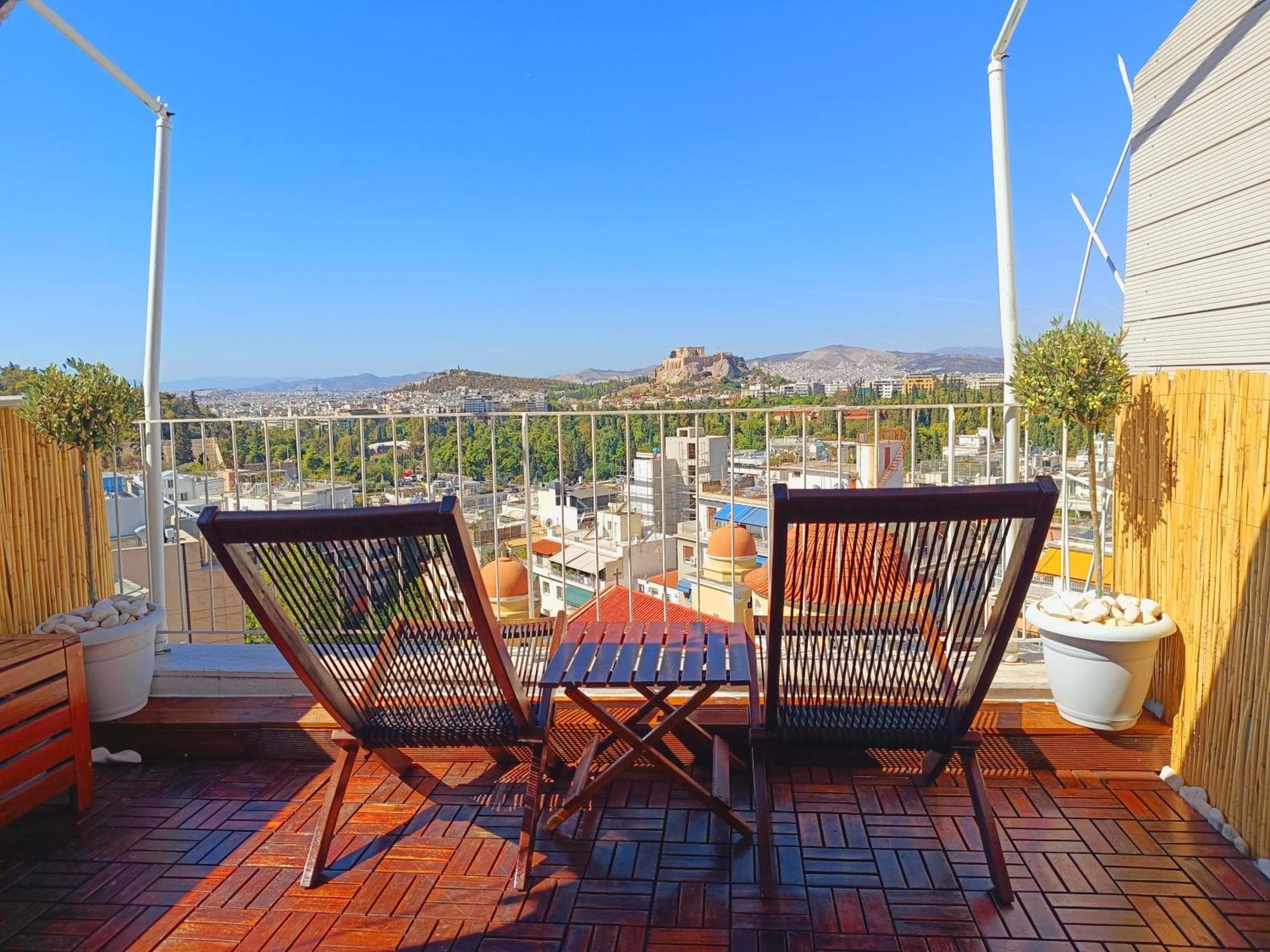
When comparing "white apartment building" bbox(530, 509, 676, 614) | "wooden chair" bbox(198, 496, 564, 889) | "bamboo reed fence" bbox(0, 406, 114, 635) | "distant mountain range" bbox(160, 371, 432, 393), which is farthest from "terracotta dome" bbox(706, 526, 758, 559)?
"distant mountain range" bbox(160, 371, 432, 393)

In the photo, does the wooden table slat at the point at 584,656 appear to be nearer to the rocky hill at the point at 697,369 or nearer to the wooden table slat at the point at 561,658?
the wooden table slat at the point at 561,658

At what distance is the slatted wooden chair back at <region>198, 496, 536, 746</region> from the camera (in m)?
1.98

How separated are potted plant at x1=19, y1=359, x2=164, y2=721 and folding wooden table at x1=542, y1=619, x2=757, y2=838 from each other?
1.95 meters

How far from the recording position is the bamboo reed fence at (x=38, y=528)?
3.23 meters

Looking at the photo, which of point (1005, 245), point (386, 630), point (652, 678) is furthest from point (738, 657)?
point (1005, 245)

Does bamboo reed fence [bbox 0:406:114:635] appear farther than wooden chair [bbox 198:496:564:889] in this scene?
Yes

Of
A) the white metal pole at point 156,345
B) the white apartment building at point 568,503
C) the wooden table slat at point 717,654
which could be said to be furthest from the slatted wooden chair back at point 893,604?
the white metal pole at point 156,345

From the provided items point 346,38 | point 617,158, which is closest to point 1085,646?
point 346,38

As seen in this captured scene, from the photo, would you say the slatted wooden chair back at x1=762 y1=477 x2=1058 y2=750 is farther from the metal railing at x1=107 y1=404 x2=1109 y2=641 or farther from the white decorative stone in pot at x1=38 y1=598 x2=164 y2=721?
the white decorative stone in pot at x1=38 y1=598 x2=164 y2=721

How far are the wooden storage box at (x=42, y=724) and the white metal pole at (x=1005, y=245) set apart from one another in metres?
3.74

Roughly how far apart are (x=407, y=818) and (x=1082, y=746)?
2449 mm

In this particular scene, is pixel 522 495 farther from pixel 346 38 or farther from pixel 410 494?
pixel 346 38

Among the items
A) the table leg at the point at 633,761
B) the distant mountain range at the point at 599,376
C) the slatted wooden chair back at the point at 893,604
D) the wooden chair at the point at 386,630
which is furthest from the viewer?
the distant mountain range at the point at 599,376

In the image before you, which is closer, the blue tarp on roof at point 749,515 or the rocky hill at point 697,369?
the blue tarp on roof at point 749,515
